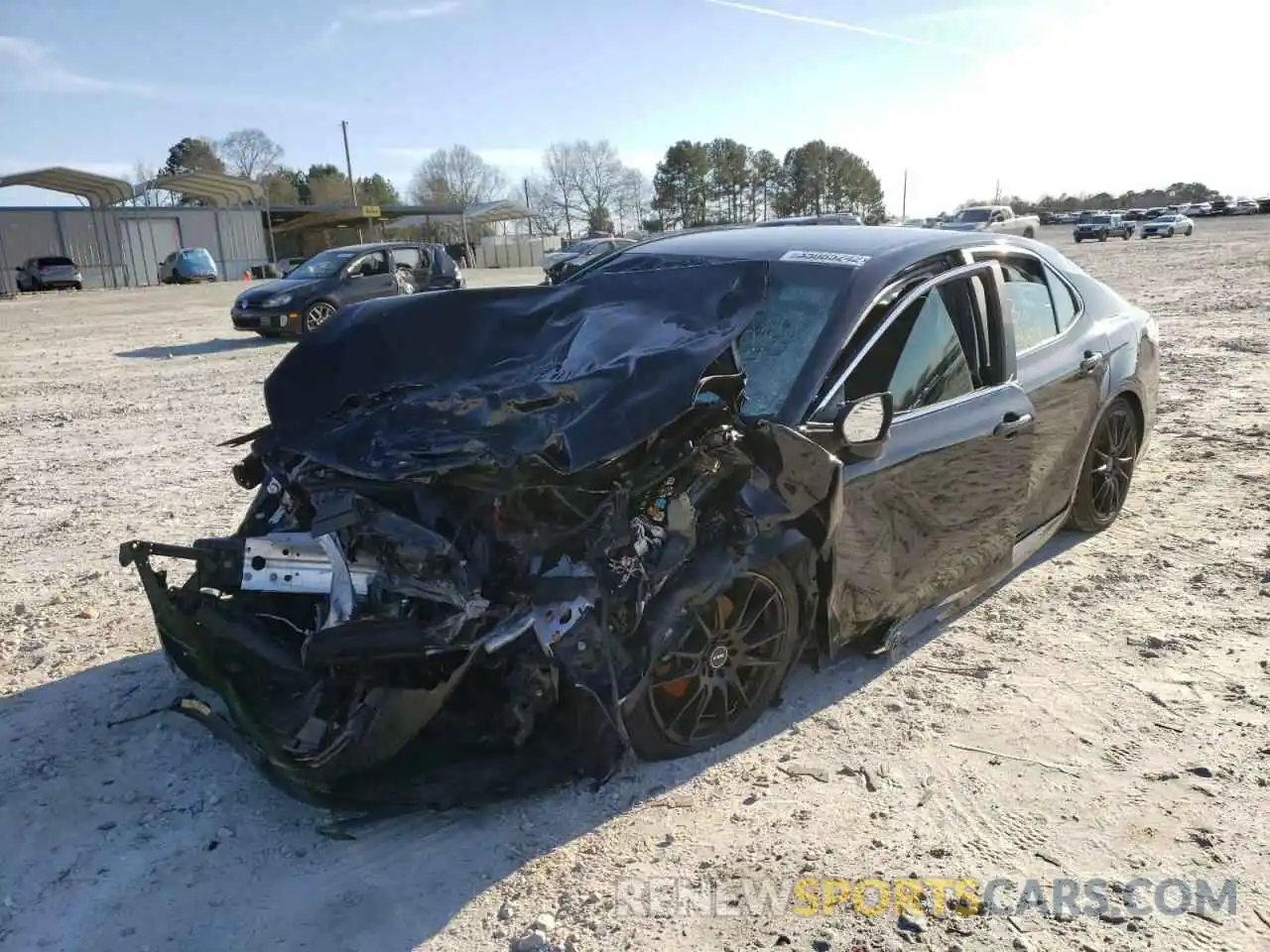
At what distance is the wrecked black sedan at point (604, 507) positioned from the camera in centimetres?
278

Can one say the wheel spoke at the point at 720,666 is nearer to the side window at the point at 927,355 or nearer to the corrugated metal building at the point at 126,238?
the side window at the point at 927,355

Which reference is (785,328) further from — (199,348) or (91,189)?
(91,189)

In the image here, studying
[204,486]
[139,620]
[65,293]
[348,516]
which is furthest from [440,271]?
[65,293]

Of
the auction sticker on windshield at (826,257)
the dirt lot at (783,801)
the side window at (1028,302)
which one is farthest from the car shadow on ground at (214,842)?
the side window at (1028,302)

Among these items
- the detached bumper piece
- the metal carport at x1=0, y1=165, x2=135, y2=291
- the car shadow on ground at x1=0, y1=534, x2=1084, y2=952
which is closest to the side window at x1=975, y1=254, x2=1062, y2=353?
the car shadow on ground at x1=0, y1=534, x2=1084, y2=952

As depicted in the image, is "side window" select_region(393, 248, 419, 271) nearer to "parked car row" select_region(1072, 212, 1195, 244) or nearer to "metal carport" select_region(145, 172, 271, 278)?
"metal carport" select_region(145, 172, 271, 278)

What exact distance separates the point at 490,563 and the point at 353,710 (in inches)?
23.5

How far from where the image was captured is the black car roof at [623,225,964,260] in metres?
4.02

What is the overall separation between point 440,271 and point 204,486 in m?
11.7

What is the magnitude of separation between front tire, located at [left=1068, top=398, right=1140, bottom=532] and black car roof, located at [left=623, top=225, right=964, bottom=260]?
1.63m

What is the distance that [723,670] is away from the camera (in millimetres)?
3262

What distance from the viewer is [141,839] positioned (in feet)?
9.59

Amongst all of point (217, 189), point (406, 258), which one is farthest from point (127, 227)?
point (406, 258)

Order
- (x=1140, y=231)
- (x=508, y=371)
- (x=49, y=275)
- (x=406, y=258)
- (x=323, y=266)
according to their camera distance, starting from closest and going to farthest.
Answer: (x=508, y=371)
(x=323, y=266)
(x=406, y=258)
(x=49, y=275)
(x=1140, y=231)
